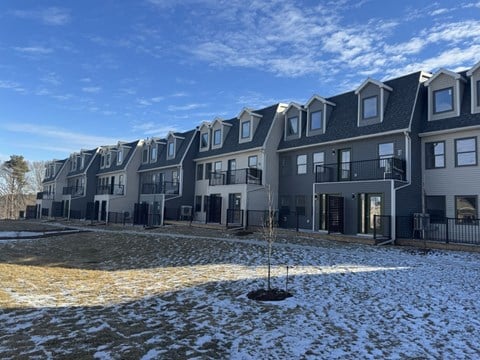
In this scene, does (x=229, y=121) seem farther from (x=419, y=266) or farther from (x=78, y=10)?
(x=419, y=266)

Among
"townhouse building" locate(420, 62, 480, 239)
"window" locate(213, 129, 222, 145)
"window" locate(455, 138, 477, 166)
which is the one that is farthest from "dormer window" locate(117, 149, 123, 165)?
"window" locate(455, 138, 477, 166)

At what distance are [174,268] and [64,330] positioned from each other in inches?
247

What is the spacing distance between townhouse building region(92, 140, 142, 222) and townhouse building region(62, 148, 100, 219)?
2056 mm

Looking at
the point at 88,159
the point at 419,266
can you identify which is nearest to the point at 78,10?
the point at 419,266

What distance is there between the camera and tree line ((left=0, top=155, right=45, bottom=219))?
60.4m

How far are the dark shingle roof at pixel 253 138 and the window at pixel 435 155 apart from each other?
10511mm

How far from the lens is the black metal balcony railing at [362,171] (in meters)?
18.2

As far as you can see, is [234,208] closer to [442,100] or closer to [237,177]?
[237,177]

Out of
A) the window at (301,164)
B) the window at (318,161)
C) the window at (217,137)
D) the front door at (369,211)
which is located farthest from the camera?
the window at (217,137)

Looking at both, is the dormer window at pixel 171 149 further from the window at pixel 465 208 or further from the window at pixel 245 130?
the window at pixel 465 208

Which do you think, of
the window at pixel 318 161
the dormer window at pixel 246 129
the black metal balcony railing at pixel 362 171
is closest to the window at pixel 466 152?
the black metal balcony railing at pixel 362 171

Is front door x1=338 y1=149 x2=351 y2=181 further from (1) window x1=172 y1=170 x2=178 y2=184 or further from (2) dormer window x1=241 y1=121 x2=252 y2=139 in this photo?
(1) window x1=172 y1=170 x2=178 y2=184

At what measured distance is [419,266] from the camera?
1148 centimetres

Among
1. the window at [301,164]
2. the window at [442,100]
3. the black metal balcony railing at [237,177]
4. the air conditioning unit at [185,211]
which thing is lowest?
the air conditioning unit at [185,211]
